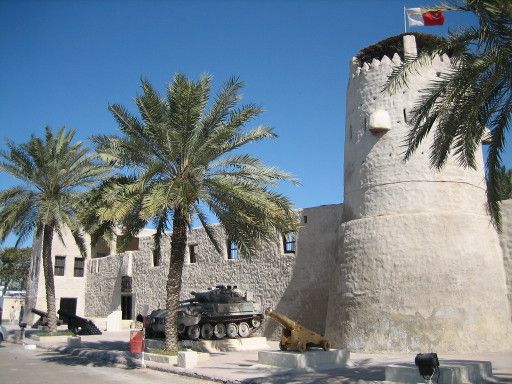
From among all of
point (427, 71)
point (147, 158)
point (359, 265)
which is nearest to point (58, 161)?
point (147, 158)

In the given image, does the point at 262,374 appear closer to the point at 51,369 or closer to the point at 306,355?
the point at 306,355

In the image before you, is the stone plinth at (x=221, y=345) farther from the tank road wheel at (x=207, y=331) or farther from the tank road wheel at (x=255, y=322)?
the tank road wheel at (x=255, y=322)

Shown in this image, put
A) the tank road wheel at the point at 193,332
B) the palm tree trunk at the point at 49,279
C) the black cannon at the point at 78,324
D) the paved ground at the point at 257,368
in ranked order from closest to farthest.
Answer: the paved ground at the point at 257,368 → the tank road wheel at the point at 193,332 → the palm tree trunk at the point at 49,279 → the black cannon at the point at 78,324

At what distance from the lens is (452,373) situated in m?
8.51

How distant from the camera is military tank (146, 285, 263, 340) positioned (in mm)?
17531

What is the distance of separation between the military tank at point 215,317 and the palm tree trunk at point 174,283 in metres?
3.71

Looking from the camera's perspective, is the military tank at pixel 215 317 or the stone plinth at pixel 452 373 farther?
the military tank at pixel 215 317

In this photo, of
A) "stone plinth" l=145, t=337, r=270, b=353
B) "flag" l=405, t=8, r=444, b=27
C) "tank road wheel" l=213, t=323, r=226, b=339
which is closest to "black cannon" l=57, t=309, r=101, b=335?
"stone plinth" l=145, t=337, r=270, b=353

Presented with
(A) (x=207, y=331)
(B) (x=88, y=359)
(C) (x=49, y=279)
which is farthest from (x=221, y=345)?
(C) (x=49, y=279)

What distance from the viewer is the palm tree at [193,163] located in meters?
13.0

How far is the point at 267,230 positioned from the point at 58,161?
1053 cm

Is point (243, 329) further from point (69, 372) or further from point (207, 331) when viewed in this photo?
point (69, 372)

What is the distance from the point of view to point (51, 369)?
12.4 m

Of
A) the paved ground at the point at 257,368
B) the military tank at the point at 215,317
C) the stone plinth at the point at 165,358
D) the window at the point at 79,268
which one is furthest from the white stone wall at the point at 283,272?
the window at the point at 79,268
